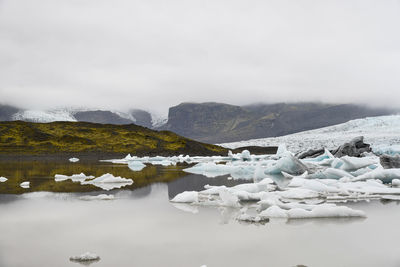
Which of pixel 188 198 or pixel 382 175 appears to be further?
pixel 382 175

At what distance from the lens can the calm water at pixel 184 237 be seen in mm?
3564

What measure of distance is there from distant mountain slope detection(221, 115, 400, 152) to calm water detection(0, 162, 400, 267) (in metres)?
30.5

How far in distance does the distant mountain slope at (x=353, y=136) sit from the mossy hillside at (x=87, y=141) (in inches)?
374

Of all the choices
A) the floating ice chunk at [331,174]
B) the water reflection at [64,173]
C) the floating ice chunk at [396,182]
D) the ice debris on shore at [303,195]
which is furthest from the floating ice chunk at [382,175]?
the water reflection at [64,173]

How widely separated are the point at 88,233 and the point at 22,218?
154cm

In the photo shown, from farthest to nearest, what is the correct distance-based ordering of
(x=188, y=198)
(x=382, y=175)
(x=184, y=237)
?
(x=382, y=175) < (x=188, y=198) < (x=184, y=237)

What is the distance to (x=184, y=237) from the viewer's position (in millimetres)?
4449

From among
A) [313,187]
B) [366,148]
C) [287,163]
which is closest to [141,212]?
[313,187]

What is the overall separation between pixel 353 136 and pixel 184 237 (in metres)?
45.9

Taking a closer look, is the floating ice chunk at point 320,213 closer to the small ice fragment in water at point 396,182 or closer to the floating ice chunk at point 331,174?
the small ice fragment in water at point 396,182

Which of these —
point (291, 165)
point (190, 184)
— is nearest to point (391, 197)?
point (190, 184)

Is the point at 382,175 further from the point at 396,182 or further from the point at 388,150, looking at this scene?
the point at 388,150

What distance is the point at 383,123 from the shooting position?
5466 centimetres

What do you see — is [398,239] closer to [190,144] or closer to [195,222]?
[195,222]
